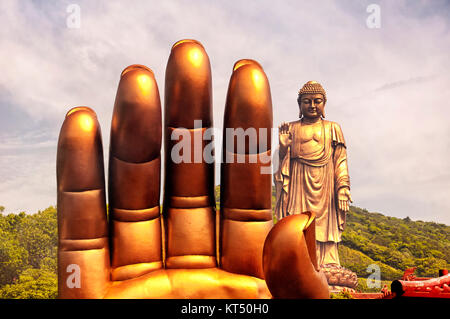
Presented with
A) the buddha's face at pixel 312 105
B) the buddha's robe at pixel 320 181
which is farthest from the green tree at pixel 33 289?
the buddha's face at pixel 312 105

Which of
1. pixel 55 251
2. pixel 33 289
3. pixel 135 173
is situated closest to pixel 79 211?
pixel 135 173

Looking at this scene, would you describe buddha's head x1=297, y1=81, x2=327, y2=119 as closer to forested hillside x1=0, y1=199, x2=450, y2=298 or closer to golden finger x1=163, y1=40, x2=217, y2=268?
forested hillside x1=0, y1=199, x2=450, y2=298

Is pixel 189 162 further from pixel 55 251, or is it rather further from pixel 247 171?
pixel 55 251

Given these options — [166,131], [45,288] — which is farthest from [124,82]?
[45,288]

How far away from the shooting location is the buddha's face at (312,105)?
10.4 m

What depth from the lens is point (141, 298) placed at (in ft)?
9.54

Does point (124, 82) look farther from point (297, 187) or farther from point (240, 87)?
point (297, 187)

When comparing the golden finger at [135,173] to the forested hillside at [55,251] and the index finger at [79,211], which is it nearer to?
the index finger at [79,211]

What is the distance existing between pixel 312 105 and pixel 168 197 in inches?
311

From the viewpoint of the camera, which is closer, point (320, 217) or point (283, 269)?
point (283, 269)

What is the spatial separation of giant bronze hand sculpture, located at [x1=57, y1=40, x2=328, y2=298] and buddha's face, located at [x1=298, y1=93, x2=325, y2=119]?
760 centimetres

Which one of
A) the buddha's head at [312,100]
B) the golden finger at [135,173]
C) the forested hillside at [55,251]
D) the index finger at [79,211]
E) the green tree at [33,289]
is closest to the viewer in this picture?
the index finger at [79,211]
